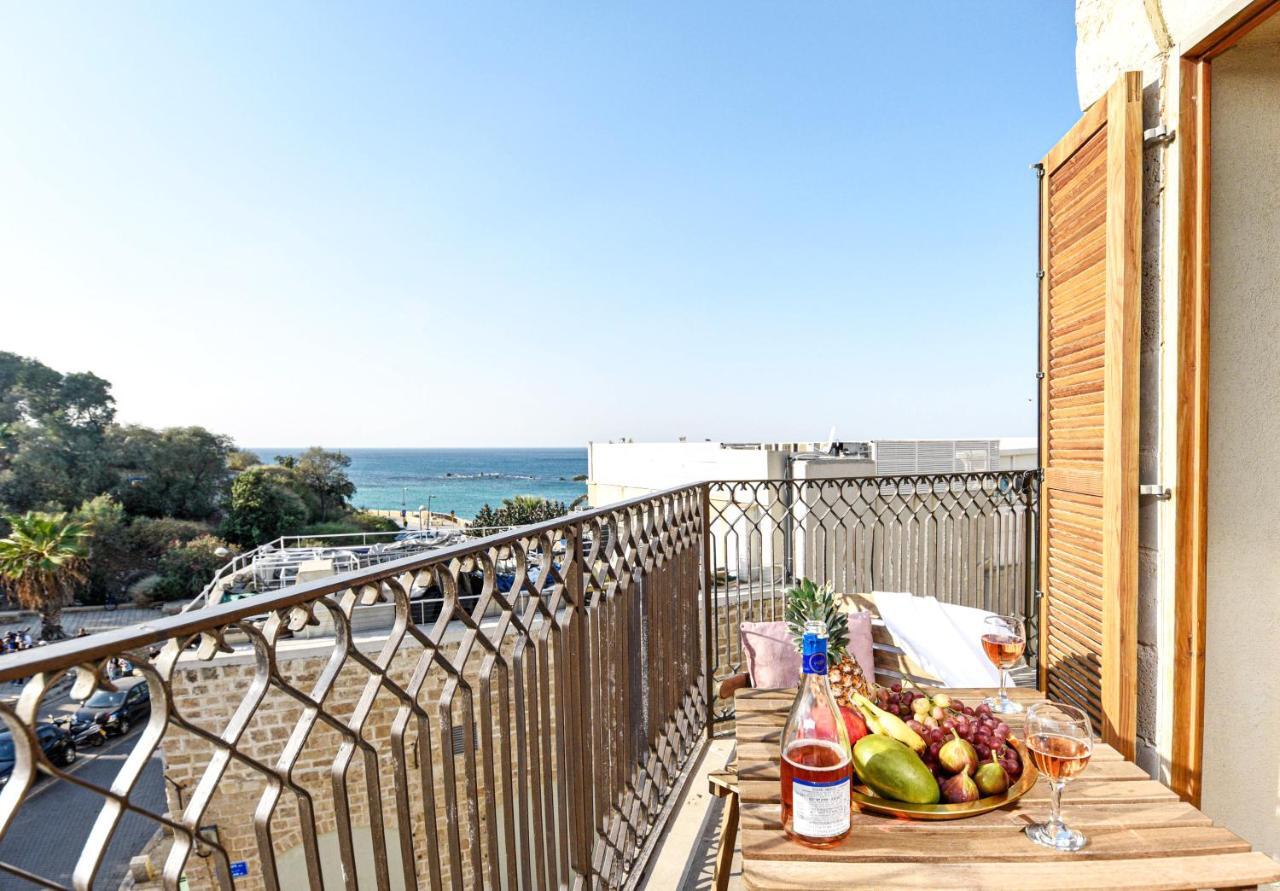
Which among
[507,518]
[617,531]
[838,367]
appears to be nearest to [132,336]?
[507,518]

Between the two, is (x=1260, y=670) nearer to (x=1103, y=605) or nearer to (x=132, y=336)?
(x=1103, y=605)

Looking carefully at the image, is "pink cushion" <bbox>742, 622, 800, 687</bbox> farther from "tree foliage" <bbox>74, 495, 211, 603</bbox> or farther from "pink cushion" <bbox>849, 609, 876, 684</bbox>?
"tree foliage" <bbox>74, 495, 211, 603</bbox>

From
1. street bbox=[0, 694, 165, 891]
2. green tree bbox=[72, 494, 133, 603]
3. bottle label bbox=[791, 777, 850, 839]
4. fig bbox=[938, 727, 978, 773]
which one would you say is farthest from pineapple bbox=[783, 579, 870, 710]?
green tree bbox=[72, 494, 133, 603]

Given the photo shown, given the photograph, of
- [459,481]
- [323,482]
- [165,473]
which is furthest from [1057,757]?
[459,481]

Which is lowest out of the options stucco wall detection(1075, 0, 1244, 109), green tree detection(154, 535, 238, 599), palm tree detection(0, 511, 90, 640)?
green tree detection(154, 535, 238, 599)

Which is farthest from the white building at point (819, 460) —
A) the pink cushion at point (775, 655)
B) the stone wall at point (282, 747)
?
the pink cushion at point (775, 655)

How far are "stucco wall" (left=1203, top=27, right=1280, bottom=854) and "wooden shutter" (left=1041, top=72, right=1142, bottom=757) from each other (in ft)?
0.83

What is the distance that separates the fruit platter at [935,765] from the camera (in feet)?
3.97

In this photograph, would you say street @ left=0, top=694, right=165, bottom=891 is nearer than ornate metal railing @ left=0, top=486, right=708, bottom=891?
No

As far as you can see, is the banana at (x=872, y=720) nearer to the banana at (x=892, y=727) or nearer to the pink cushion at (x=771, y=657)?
the banana at (x=892, y=727)

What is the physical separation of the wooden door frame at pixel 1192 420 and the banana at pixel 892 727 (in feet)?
5.03

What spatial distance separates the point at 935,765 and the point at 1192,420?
5.67ft

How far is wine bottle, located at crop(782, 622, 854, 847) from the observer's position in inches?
43.5

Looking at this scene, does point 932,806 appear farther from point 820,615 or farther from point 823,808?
point 820,615
